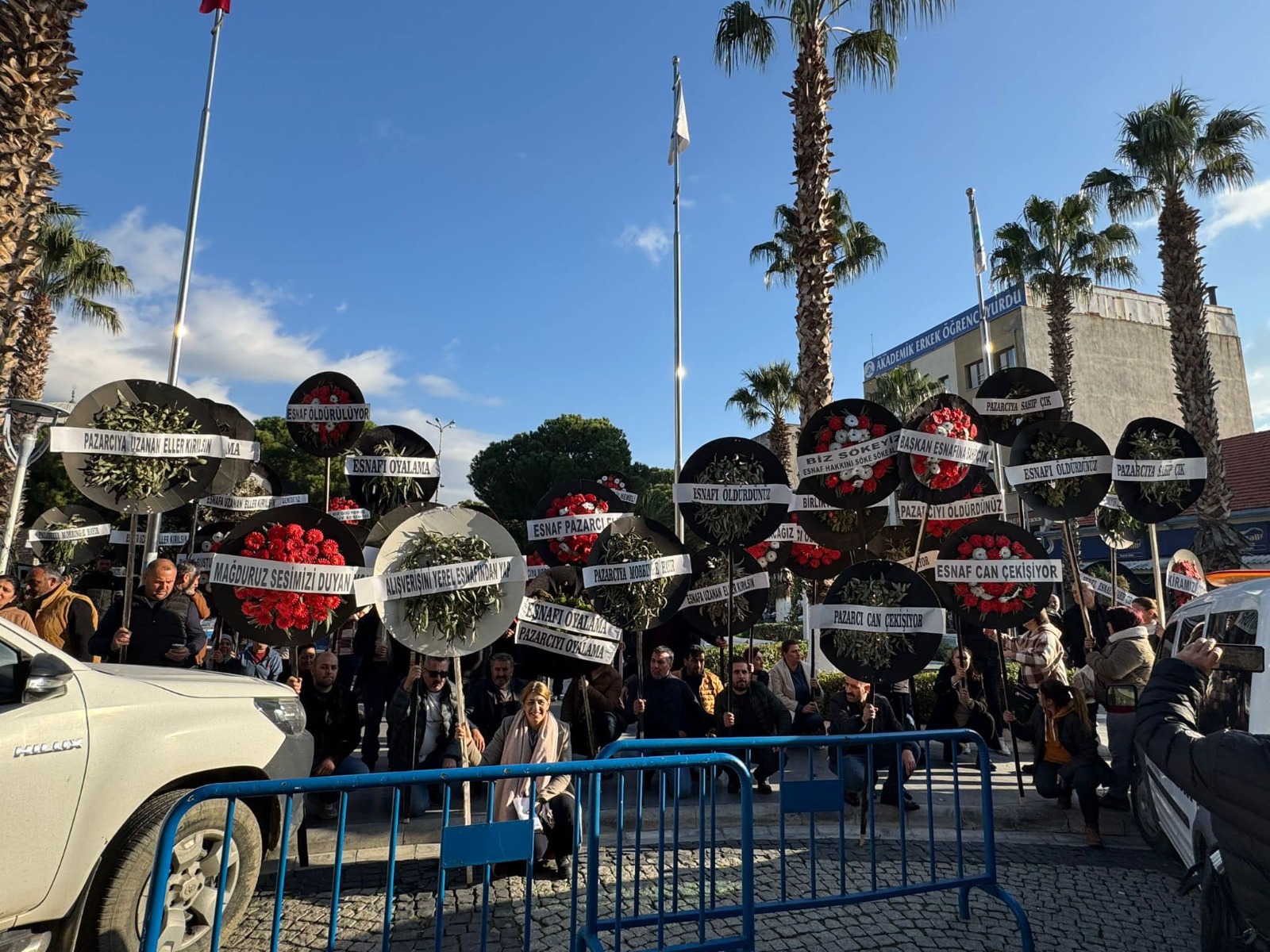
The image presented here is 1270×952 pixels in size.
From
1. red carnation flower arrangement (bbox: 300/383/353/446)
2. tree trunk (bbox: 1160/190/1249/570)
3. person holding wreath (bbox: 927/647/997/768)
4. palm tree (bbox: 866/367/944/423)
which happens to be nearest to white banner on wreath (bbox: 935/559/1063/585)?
person holding wreath (bbox: 927/647/997/768)

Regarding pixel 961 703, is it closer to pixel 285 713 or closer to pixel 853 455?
pixel 853 455

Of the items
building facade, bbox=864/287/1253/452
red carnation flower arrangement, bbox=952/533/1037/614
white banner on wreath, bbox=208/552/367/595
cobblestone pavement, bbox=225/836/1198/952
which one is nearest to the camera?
cobblestone pavement, bbox=225/836/1198/952

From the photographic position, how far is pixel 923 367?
37.9 metres

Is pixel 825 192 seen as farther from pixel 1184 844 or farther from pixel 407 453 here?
pixel 1184 844

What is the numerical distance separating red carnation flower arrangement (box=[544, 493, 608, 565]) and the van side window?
4613 mm

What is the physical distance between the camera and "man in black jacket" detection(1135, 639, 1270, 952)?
7.32ft

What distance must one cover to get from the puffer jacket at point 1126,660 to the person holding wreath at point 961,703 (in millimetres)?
1224

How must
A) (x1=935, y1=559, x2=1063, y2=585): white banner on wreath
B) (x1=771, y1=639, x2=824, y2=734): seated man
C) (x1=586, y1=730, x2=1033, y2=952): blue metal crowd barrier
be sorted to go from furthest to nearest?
(x1=771, y1=639, x2=824, y2=734): seated man, (x1=935, y1=559, x2=1063, y2=585): white banner on wreath, (x1=586, y1=730, x2=1033, y2=952): blue metal crowd barrier

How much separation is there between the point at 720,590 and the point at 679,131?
385 inches

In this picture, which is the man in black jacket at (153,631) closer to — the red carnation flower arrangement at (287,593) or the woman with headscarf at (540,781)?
the red carnation flower arrangement at (287,593)

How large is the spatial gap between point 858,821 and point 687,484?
3.10 m

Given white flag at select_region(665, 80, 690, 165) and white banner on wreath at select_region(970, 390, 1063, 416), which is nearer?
white banner on wreath at select_region(970, 390, 1063, 416)

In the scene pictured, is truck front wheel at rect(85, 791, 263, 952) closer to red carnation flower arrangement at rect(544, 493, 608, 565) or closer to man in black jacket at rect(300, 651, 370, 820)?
man in black jacket at rect(300, 651, 370, 820)

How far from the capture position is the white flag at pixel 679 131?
13.8m
